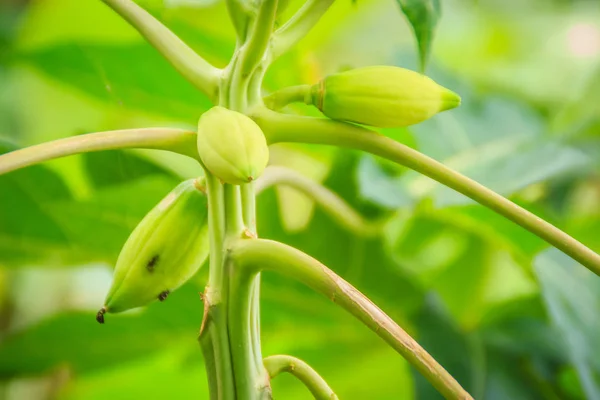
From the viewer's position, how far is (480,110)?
37.0 inches

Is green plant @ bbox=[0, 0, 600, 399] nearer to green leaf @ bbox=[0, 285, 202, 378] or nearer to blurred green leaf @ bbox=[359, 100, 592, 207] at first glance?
blurred green leaf @ bbox=[359, 100, 592, 207]

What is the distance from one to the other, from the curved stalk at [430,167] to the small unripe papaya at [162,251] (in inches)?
2.8

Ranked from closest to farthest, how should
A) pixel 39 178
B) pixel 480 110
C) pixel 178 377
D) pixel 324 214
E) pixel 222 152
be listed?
pixel 222 152
pixel 39 178
pixel 324 214
pixel 178 377
pixel 480 110

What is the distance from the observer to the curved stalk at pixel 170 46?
0.39 metres

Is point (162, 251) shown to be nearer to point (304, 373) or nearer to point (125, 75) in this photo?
point (304, 373)

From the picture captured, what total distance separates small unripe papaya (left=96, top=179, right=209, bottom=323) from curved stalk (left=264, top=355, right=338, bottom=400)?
0.07 m

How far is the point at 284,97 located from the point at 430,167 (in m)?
0.09

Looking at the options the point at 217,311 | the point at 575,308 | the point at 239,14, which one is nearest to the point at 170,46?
the point at 239,14

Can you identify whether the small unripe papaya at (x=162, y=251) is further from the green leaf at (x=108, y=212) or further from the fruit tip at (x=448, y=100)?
the green leaf at (x=108, y=212)

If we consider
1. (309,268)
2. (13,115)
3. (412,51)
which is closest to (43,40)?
(13,115)

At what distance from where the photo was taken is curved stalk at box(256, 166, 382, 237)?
557mm

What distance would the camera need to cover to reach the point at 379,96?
375mm

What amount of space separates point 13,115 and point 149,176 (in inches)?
18.5

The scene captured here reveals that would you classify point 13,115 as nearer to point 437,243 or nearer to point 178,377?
point 178,377
